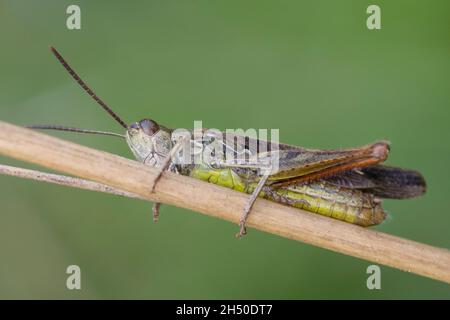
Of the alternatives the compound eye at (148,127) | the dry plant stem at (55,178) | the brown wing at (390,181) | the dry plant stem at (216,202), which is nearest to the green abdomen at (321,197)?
the brown wing at (390,181)

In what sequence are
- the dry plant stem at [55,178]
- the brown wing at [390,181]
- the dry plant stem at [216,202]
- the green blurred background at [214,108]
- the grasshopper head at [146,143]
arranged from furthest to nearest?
the green blurred background at [214,108] → the brown wing at [390,181] → the grasshopper head at [146,143] → the dry plant stem at [55,178] → the dry plant stem at [216,202]

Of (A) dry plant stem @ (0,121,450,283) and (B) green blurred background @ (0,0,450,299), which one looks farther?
(B) green blurred background @ (0,0,450,299)

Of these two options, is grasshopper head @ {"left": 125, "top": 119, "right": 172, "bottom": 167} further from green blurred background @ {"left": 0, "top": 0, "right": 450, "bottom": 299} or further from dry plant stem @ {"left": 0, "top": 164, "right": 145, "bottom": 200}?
green blurred background @ {"left": 0, "top": 0, "right": 450, "bottom": 299}

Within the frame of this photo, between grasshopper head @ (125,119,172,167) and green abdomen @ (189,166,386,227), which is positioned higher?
grasshopper head @ (125,119,172,167)

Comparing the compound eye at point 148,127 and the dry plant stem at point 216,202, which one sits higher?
the compound eye at point 148,127

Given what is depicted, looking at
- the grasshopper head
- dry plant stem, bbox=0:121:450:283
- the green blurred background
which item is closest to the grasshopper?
the grasshopper head

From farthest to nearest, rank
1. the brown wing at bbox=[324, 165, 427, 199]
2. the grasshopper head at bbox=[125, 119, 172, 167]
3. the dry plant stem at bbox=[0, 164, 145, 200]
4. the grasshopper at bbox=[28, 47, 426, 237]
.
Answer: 1. the brown wing at bbox=[324, 165, 427, 199]
2. the grasshopper head at bbox=[125, 119, 172, 167]
3. the grasshopper at bbox=[28, 47, 426, 237]
4. the dry plant stem at bbox=[0, 164, 145, 200]

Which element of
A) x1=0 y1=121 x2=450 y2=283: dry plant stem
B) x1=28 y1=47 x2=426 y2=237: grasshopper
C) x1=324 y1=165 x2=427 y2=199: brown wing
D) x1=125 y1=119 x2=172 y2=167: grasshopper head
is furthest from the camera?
x1=324 y1=165 x2=427 y2=199: brown wing

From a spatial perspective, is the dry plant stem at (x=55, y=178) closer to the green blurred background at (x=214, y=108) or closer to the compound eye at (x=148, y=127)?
the compound eye at (x=148, y=127)
